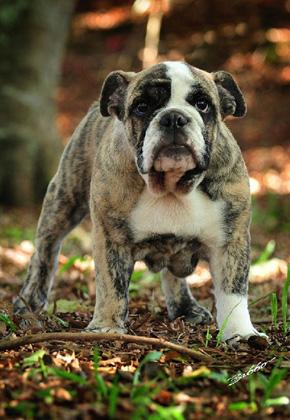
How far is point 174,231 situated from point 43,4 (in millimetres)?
8040

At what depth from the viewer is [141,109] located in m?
4.33

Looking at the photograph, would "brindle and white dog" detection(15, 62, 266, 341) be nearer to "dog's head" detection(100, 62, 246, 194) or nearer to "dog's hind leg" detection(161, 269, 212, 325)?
"dog's head" detection(100, 62, 246, 194)

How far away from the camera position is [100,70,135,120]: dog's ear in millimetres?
4621

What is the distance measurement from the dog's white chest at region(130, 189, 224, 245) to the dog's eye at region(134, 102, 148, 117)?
45 cm

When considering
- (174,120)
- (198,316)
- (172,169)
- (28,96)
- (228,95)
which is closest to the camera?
(174,120)

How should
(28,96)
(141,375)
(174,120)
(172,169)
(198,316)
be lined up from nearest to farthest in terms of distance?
(141,375), (174,120), (172,169), (198,316), (28,96)

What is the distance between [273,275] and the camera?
23.2 feet

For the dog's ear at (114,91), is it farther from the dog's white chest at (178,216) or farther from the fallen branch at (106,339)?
the fallen branch at (106,339)

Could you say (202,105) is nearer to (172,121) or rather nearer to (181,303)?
(172,121)

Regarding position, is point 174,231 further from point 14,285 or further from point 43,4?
point 43,4

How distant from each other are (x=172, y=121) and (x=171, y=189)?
477 millimetres

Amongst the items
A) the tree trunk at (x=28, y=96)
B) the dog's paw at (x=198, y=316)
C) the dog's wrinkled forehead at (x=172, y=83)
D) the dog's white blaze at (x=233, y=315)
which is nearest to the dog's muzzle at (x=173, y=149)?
the dog's wrinkled forehead at (x=172, y=83)

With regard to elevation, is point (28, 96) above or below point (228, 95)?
above

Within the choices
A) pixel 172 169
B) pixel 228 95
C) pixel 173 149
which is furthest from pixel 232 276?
pixel 228 95
